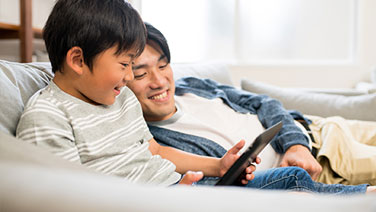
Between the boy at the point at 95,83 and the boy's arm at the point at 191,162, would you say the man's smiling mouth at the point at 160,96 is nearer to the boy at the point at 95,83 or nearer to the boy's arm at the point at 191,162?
the boy's arm at the point at 191,162

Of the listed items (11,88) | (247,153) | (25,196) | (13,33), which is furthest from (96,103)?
(13,33)

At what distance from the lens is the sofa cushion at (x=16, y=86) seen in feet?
2.51

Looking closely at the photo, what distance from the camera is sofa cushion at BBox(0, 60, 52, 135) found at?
764mm

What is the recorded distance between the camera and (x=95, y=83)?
2.88 ft

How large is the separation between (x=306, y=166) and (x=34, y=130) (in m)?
0.89

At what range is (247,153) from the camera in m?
0.88

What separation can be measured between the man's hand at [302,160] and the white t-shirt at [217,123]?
77 mm

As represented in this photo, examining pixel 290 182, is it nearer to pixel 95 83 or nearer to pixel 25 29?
pixel 95 83

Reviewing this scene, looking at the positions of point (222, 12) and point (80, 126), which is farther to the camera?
point (222, 12)

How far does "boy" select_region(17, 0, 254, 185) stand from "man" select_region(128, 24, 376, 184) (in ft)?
1.00

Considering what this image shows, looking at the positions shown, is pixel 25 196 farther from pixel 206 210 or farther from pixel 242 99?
pixel 242 99

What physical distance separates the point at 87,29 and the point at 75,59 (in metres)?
0.08

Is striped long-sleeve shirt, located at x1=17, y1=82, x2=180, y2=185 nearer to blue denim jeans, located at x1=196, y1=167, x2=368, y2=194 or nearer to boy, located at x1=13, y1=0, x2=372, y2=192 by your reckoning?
boy, located at x1=13, y1=0, x2=372, y2=192

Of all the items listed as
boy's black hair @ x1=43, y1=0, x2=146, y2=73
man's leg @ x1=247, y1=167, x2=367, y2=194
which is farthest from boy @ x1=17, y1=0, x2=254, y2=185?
man's leg @ x1=247, y1=167, x2=367, y2=194
